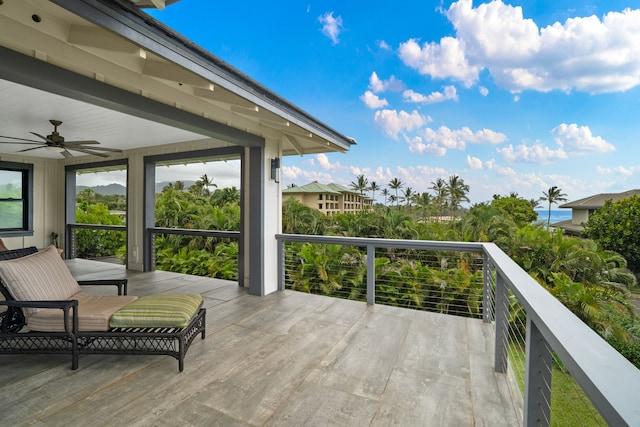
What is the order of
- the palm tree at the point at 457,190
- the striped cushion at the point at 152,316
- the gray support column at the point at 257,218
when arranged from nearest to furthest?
the striped cushion at the point at 152,316 → the gray support column at the point at 257,218 → the palm tree at the point at 457,190

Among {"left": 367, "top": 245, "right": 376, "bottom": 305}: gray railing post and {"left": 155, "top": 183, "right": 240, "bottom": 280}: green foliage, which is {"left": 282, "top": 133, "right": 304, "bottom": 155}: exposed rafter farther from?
{"left": 155, "top": 183, "right": 240, "bottom": 280}: green foliage

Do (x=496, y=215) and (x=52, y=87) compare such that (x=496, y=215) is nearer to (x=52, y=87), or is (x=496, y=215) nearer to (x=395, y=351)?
(x=395, y=351)

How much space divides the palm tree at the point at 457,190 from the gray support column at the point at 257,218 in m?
39.5

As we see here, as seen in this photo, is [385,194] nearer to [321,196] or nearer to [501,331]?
[321,196]

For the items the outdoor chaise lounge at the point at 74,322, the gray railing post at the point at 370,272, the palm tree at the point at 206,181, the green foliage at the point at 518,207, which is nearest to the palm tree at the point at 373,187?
the green foliage at the point at 518,207

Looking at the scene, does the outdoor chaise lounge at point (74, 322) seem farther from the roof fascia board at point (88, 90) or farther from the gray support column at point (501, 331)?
the gray support column at point (501, 331)

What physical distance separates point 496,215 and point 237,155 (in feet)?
41.5

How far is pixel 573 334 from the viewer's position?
1.10 meters

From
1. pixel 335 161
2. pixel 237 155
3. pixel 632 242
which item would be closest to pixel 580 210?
pixel 632 242

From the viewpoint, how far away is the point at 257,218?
5.22 m

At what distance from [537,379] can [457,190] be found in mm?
43320

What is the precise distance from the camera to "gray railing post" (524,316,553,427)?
5.10 ft

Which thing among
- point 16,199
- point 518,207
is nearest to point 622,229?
point 518,207

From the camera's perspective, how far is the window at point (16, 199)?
783cm
